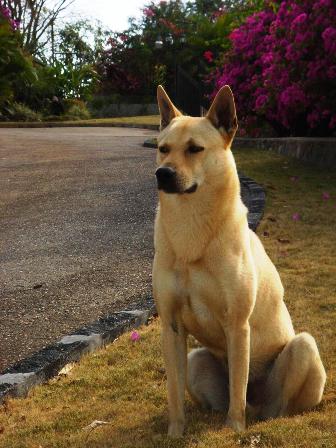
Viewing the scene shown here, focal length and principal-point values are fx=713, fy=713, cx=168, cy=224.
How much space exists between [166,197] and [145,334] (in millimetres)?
1801

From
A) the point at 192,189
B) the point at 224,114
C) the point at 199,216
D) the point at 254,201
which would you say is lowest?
the point at 254,201

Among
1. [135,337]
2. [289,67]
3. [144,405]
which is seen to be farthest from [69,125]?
[144,405]

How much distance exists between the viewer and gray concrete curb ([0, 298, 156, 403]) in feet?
14.1

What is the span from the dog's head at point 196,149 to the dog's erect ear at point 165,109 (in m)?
0.23

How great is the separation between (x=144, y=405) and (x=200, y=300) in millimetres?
917

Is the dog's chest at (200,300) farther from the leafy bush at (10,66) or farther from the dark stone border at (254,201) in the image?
the leafy bush at (10,66)

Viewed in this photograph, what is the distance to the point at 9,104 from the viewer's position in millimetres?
27016

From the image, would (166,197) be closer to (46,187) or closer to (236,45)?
(46,187)

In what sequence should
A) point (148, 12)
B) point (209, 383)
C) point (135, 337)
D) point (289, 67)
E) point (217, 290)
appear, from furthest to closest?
point (148, 12)
point (289, 67)
point (135, 337)
point (209, 383)
point (217, 290)

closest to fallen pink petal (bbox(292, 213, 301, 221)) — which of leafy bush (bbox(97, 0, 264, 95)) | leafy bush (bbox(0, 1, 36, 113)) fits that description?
leafy bush (bbox(0, 1, 36, 113))

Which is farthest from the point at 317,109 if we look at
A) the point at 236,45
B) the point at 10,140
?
the point at 10,140

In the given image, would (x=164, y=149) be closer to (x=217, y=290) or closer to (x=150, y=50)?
(x=217, y=290)

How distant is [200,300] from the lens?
11.4ft

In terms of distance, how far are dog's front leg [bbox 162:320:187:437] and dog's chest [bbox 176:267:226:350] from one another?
0.09m
